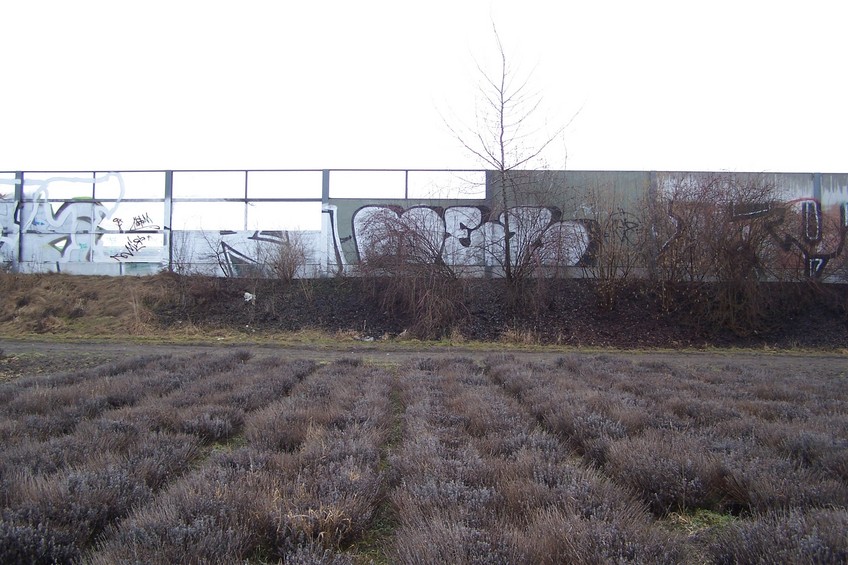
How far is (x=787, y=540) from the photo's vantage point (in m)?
2.44

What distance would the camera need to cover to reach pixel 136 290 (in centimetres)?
1844

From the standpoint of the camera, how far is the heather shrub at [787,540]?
2.30 meters

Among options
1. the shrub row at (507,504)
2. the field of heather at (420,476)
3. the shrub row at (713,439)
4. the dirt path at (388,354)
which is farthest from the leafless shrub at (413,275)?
the shrub row at (507,504)

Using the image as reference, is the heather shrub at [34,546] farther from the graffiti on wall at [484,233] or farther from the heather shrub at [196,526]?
the graffiti on wall at [484,233]

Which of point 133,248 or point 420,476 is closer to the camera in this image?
point 420,476

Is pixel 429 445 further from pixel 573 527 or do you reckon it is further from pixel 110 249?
pixel 110 249

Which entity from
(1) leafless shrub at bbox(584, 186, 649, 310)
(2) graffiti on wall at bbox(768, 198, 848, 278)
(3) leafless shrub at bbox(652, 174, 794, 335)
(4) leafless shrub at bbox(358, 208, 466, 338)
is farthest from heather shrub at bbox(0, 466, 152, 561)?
(2) graffiti on wall at bbox(768, 198, 848, 278)

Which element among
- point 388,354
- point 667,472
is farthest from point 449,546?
point 388,354

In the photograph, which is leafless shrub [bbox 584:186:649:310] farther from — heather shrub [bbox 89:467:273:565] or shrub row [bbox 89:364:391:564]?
heather shrub [bbox 89:467:273:565]

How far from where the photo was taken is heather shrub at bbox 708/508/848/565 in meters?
2.30

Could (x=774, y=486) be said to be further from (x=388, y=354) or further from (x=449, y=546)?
(x=388, y=354)

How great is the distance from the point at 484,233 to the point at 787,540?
16.5 meters

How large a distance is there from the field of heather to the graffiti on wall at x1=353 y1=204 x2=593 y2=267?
34.7 feet

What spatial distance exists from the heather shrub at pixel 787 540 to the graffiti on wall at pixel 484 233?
14093mm
